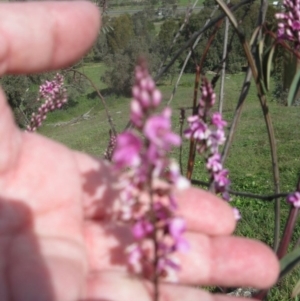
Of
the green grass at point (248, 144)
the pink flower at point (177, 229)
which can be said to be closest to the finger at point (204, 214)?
the pink flower at point (177, 229)

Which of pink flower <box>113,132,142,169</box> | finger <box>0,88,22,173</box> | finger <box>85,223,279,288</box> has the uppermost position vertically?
pink flower <box>113,132,142,169</box>

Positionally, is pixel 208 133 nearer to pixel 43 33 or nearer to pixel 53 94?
pixel 43 33

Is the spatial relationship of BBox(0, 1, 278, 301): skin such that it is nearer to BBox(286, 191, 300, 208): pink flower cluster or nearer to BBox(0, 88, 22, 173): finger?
BBox(0, 88, 22, 173): finger

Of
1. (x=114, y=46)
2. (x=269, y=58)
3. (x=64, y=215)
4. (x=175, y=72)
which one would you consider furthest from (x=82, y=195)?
(x=175, y=72)

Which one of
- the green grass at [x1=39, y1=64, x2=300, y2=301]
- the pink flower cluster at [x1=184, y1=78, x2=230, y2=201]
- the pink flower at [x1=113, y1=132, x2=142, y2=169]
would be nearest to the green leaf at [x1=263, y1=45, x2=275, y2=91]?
the pink flower cluster at [x1=184, y1=78, x2=230, y2=201]

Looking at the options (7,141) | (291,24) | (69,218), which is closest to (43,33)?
(7,141)

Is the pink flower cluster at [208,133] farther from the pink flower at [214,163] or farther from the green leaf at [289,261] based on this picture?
the green leaf at [289,261]

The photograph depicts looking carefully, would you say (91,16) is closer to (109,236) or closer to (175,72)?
(109,236)
